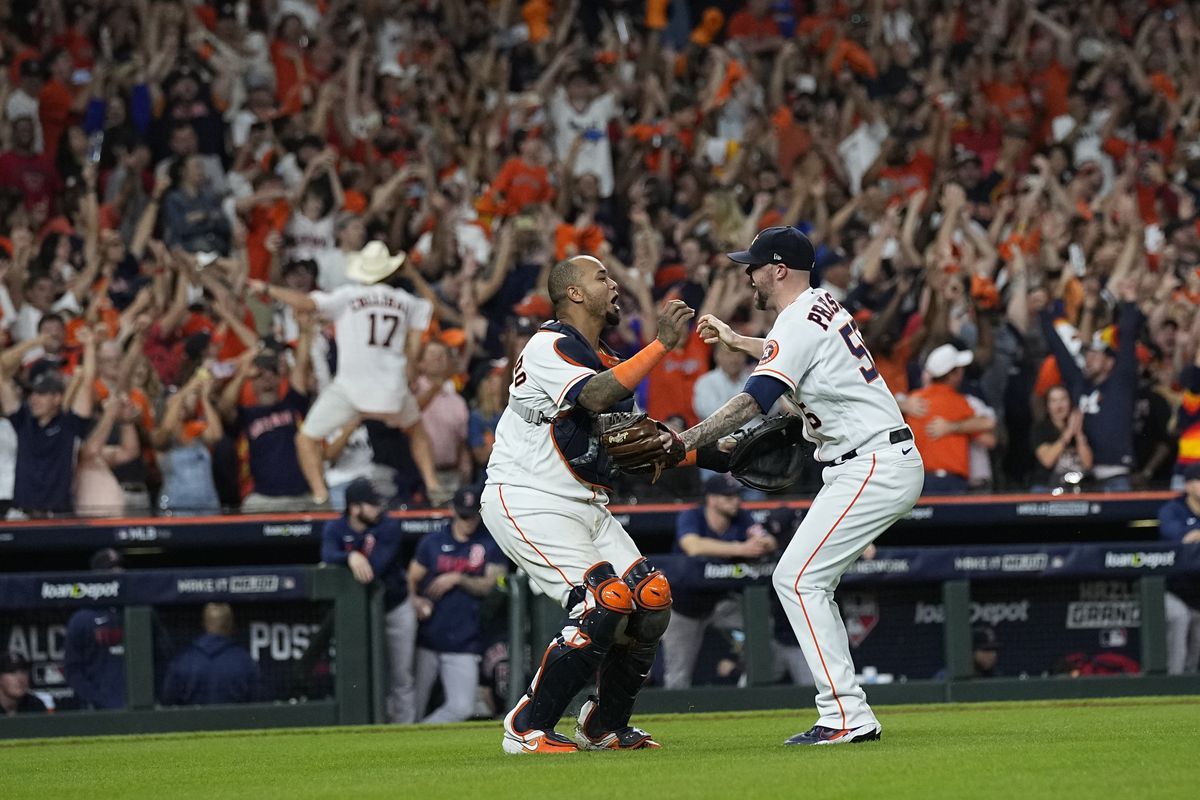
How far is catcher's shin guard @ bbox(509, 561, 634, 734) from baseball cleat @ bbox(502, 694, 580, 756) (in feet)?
0.12

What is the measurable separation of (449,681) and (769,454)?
417 centimetres

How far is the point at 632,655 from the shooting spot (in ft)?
24.0

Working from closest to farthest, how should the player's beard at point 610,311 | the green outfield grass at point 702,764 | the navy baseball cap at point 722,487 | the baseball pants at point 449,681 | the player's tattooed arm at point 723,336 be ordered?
1. the green outfield grass at point 702,764
2. the player's tattooed arm at point 723,336
3. the player's beard at point 610,311
4. the navy baseball cap at point 722,487
5. the baseball pants at point 449,681

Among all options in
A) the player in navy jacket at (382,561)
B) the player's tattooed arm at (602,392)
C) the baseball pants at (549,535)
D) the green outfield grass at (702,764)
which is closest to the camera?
the green outfield grass at (702,764)

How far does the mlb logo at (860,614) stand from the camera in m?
10.9

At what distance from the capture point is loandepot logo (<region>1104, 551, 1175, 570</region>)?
430 inches

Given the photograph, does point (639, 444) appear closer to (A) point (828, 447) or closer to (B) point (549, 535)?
(B) point (549, 535)

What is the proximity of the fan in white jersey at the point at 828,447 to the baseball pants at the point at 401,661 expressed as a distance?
417 centimetres

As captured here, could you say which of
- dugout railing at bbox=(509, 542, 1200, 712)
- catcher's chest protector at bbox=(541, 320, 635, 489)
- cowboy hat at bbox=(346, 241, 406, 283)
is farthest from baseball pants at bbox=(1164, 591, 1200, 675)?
cowboy hat at bbox=(346, 241, 406, 283)

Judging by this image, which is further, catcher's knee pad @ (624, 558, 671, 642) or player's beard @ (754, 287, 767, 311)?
player's beard @ (754, 287, 767, 311)

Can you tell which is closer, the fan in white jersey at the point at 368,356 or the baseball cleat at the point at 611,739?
the baseball cleat at the point at 611,739

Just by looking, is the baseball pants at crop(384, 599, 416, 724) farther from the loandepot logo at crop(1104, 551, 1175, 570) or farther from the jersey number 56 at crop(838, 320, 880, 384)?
the jersey number 56 at crop(838, 320, 880, 384)

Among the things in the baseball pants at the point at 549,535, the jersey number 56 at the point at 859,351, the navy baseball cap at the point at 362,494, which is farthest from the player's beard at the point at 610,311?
the navy baseball cap at the point at 362,494

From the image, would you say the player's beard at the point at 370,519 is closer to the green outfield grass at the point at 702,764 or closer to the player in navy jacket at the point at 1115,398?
the green outfield grass at the point at 702,764
